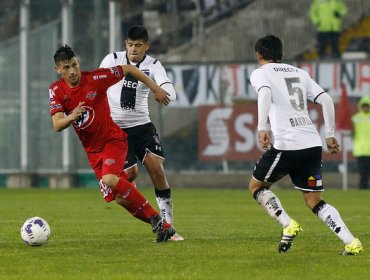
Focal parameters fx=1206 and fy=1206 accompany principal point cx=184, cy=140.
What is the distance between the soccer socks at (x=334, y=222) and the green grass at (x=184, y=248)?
19cm

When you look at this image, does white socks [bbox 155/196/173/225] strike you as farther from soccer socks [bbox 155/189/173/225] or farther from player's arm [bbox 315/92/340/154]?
player's arm [bbox 315/92/340/154]

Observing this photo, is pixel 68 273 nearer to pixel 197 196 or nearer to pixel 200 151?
pixel 197 196

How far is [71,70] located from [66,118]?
0.74 meters

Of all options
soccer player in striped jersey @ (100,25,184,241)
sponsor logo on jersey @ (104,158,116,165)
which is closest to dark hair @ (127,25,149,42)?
soccer player in striped jersey @ (100,25,184,241)

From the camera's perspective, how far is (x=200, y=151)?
28938 millimetres

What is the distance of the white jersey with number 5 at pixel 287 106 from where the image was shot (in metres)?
10.9

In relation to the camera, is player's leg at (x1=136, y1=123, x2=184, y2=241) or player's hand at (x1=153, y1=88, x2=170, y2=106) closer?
player's hand at (x1=153, y1=88, x2=170, y2=106)

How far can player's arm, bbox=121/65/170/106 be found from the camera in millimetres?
11523

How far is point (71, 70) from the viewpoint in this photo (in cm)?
1162

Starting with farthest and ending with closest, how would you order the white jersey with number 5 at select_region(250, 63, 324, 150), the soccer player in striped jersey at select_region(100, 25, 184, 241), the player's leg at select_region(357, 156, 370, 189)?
the player's leg at select_region(357, 156, 370, 189) < the soccer player in striped jersey at select_region(100, 25, 184, 241) < the white jersey with number 5 at select_region(250, 63, 324, 150)

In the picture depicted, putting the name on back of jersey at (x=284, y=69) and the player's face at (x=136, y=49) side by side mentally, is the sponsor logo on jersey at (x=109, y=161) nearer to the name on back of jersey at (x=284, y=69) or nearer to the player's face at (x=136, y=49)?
the player's face at (x=136, y=49)

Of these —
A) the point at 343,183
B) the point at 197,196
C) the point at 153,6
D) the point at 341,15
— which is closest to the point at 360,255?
the point at 197,196

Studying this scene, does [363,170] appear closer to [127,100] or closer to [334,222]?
[127,100]

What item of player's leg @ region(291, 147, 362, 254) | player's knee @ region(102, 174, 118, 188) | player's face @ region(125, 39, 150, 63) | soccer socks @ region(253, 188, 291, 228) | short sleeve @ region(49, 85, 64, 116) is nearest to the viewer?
player's leg @ region(291, 147, 362, 254)
